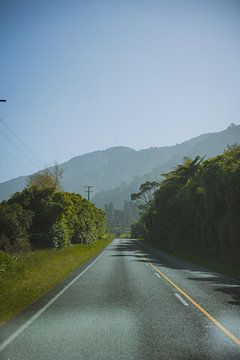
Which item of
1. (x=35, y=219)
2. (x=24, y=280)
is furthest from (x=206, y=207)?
(x=24, y=280)

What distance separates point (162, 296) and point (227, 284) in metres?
4.41

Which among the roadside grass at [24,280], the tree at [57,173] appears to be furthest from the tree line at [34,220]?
the tree at [57,173]

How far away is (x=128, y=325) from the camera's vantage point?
858 centimetres

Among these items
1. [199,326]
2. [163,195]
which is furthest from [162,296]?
[163,195]

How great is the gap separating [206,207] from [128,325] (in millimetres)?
23168

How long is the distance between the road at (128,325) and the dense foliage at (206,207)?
466 inches

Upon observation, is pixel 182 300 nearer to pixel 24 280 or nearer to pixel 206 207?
pixel 24 280

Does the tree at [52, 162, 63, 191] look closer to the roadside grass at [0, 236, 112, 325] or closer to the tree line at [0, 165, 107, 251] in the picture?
the tree line at [0, 165, 107, 251]

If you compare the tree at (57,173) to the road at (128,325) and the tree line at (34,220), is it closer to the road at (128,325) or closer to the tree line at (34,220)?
the tree line at (34,220)

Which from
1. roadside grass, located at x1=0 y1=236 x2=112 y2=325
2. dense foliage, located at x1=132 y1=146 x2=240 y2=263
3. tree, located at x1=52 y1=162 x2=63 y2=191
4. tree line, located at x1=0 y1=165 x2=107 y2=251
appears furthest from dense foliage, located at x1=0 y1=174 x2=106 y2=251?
tree, located at x1=52 y1=162 x2=63 y2=191

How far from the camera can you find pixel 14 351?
6605 mm

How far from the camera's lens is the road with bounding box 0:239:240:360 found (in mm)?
6559

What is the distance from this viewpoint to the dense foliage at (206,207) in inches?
1014

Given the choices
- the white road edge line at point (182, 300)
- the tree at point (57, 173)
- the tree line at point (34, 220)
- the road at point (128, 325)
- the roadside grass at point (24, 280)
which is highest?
the tree at point (57, 173)
